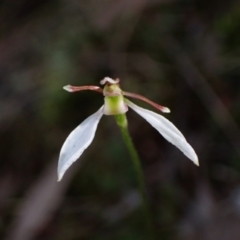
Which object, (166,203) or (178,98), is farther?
(178,98)

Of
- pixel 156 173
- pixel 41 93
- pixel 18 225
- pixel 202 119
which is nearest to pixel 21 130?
pixel 41 93

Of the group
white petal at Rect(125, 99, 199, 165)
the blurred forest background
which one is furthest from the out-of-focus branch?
white petal at Rect(125, 99, 199, 165)

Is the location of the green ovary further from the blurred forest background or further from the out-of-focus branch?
the out-of-focus branch

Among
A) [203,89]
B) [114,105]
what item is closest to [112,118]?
[203,89]

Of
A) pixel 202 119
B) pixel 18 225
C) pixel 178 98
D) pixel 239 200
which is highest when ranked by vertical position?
pixel 178 98

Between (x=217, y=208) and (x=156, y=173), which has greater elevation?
(x=156, y=173)

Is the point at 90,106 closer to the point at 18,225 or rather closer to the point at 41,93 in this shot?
the point at 41,93

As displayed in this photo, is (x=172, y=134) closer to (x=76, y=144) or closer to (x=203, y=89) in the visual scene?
(x=76, y=144)
